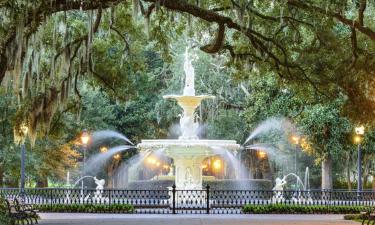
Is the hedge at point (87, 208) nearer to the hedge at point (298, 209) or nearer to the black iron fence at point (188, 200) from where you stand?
the black iron fence at point (188, 200)

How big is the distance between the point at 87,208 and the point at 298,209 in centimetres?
806

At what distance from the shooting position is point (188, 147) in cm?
2941

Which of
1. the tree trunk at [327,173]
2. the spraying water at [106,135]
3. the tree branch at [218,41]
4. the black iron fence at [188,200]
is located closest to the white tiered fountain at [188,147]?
the black iron fence at [188,200]

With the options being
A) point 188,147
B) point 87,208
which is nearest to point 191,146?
point 188,147

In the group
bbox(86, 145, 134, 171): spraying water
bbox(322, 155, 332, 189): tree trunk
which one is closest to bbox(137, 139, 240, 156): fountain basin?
bbox(322, 155, 332, 189): tree trunk

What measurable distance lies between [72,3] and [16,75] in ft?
7.13

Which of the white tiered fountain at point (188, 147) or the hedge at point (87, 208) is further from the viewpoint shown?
the white tiered fountain at point (188, 147)

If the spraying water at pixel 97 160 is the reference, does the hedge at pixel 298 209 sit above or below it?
below

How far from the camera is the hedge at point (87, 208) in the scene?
27.3 m

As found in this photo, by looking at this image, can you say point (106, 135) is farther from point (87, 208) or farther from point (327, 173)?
point (87, 208)

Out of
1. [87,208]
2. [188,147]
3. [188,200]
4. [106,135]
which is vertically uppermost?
[106,135]

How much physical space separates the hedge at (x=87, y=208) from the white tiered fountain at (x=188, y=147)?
3.43 metres

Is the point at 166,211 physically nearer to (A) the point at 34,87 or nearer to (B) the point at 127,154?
(A) the point at 34,87

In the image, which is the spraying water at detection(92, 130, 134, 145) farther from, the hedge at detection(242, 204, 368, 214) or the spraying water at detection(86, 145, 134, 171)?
the hedge at detection(242, 204, 368, 214)
